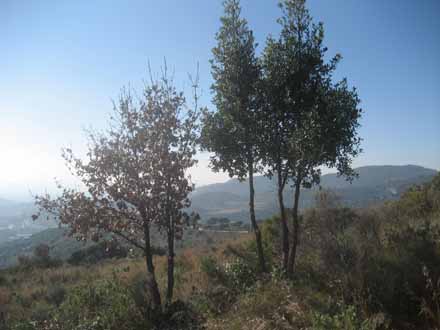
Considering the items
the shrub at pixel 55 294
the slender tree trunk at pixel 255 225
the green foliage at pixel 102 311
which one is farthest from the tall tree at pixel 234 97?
the shrub at pixel 55 294

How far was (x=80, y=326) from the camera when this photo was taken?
5.90 metres

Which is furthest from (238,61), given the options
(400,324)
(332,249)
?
(400,324)

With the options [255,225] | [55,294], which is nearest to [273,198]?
[255,225]

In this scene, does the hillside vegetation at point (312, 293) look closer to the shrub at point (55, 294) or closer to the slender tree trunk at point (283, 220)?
the shrub at point (55, 294)

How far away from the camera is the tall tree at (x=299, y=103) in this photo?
23.9ft

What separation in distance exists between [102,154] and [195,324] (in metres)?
4.19

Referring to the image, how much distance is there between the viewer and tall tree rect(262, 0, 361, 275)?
7.30m

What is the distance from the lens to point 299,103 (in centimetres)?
774

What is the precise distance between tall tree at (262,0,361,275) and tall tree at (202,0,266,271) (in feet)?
1.46

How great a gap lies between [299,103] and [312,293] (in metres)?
4.81

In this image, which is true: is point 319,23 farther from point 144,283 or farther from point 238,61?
point 144,283

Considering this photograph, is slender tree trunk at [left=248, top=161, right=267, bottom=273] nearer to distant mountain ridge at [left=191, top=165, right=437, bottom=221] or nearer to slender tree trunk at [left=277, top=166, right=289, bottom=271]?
distant mountain ridge at [left=191, top=165, right=437, bottom=221]

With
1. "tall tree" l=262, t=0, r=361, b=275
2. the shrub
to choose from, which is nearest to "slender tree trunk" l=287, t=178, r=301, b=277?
"tall tree" l=262, t=0, r=361, b=275

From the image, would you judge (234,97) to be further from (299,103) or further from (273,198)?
(273,198)
